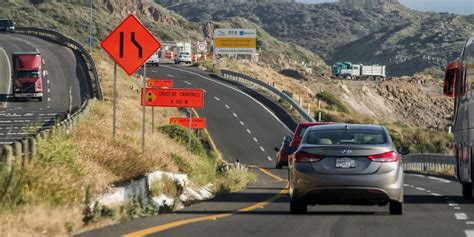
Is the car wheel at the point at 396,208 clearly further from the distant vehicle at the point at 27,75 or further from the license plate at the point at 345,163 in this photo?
the distant vehicle at the point at 27,75

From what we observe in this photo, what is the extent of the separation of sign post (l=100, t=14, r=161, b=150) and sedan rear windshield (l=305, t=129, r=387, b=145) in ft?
20.9

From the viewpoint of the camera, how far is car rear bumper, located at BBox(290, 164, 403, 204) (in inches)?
658

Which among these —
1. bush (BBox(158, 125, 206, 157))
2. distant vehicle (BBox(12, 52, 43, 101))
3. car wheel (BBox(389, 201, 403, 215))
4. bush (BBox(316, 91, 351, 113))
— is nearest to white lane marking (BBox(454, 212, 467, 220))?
car wheel (BBox(389, 201, 403, 215))

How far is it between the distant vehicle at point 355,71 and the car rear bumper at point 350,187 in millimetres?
126570

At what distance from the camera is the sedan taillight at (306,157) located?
16906mm

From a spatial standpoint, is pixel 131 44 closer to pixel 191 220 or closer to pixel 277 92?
pixel 191 220

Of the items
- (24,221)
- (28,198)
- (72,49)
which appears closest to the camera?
(24,221)

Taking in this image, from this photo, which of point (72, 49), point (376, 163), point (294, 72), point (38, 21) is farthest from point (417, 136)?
point (38, 21)

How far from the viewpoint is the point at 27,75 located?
6225 centimetres

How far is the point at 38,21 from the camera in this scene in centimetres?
15500

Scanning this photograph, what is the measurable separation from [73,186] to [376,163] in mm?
4782

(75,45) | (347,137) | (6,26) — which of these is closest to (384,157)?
(347,137)

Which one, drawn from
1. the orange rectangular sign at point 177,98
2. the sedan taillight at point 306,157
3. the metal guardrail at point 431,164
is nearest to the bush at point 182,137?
the orange rectangular sign at point 177,98

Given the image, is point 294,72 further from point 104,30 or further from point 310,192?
point 310,192
